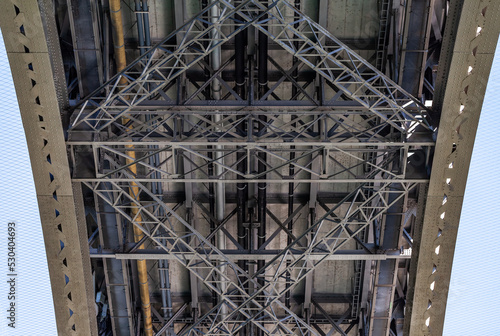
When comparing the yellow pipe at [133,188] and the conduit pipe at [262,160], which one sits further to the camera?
the conduit pipe at [262,160]

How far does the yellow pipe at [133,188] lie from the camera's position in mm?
15406

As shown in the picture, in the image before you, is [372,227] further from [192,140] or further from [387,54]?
[192,140]

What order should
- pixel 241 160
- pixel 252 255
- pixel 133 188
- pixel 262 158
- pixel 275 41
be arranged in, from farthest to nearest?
pixel 262 158
pixel 133 188
pixel 252 255
pixel 241 160
pixel 275 41

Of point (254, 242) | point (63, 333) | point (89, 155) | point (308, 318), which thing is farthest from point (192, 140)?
point (308, 318)

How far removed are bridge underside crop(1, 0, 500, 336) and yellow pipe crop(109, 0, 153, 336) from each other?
0.06 m

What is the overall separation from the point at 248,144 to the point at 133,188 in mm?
4895

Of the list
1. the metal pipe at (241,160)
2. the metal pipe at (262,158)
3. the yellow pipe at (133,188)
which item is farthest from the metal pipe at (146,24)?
the metal pipe at (262,158)

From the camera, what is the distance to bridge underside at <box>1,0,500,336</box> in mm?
13758

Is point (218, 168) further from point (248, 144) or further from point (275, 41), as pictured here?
point (275, 41)

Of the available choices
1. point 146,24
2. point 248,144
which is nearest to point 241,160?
point 248,144

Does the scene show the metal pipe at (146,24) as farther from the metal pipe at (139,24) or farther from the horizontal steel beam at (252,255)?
the horizontal steel beam at (252,255)

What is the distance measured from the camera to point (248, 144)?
46.8 ft

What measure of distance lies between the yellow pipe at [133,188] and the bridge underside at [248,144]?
56 millimetres

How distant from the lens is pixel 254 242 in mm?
19016
